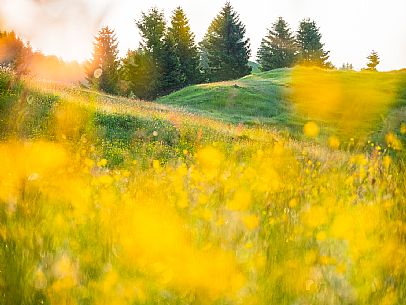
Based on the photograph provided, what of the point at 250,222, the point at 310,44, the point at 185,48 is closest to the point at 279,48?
the point at 310,44

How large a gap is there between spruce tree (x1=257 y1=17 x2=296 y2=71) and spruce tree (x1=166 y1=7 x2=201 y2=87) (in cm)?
1591

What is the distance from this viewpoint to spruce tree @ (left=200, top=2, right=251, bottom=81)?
5866 centimetres

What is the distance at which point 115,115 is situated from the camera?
16.5 metres

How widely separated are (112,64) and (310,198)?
49.6 m

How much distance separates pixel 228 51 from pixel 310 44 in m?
16.2

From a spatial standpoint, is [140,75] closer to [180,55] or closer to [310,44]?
[180,55]

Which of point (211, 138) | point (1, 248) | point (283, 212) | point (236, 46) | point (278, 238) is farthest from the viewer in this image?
point (236, 46)

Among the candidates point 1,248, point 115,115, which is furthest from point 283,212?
point 115,115

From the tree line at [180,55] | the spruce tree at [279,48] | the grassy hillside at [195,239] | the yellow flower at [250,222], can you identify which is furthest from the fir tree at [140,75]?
the yellow flower at [250,222]

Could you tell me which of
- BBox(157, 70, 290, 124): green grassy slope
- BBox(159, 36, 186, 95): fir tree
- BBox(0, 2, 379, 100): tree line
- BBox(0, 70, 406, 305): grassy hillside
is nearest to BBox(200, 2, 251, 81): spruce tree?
BBox(0, 2, 379, 100): tree line

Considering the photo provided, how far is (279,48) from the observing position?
215ft

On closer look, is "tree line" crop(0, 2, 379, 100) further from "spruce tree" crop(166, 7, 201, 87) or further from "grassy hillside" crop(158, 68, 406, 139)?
"grassy hillside" crop(158, 68, 406, 139)

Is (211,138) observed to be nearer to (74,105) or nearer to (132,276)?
(74,105)

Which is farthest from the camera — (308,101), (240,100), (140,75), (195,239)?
(140,75)
